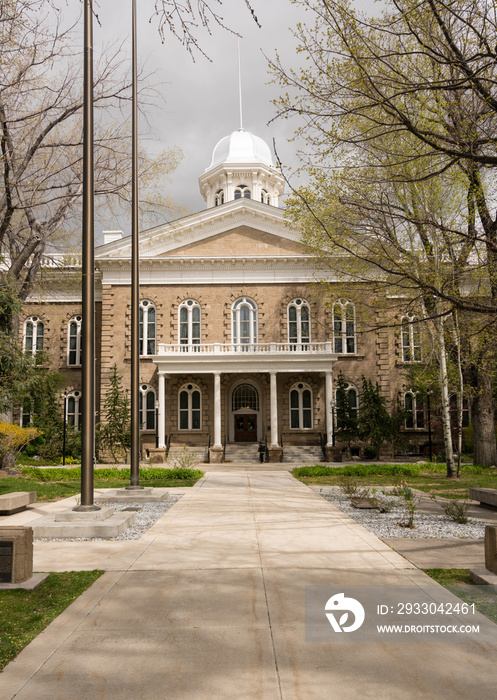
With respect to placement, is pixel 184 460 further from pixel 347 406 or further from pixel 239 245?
pixel 239 245

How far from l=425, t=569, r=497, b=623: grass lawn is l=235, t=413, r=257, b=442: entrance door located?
1010 inches

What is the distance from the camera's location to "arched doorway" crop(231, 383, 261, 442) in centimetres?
3247

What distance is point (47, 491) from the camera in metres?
15.6

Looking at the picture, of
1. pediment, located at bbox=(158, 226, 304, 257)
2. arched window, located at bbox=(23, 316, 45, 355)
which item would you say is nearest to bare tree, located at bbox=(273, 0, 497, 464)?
pediment, located at bbox=(158, 226, 304, 257)

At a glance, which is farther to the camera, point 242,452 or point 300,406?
point 300,406

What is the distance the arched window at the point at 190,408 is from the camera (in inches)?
1236

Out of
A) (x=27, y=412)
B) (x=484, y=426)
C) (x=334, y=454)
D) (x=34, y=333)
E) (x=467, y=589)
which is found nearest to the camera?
(x=467, y=589)

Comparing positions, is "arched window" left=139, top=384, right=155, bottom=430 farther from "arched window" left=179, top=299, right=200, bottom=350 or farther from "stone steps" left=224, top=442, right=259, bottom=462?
"stone steps" left=224, top=442, right=259, bottom=462

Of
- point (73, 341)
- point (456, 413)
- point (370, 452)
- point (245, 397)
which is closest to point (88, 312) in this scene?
point (370, 452)

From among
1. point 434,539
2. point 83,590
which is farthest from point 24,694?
point 434,539

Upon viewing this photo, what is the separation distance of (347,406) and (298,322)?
5.56 meters

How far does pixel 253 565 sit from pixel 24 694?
3916 mm

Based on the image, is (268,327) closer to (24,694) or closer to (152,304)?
(152,304)

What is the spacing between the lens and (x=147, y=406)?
1240 inches
